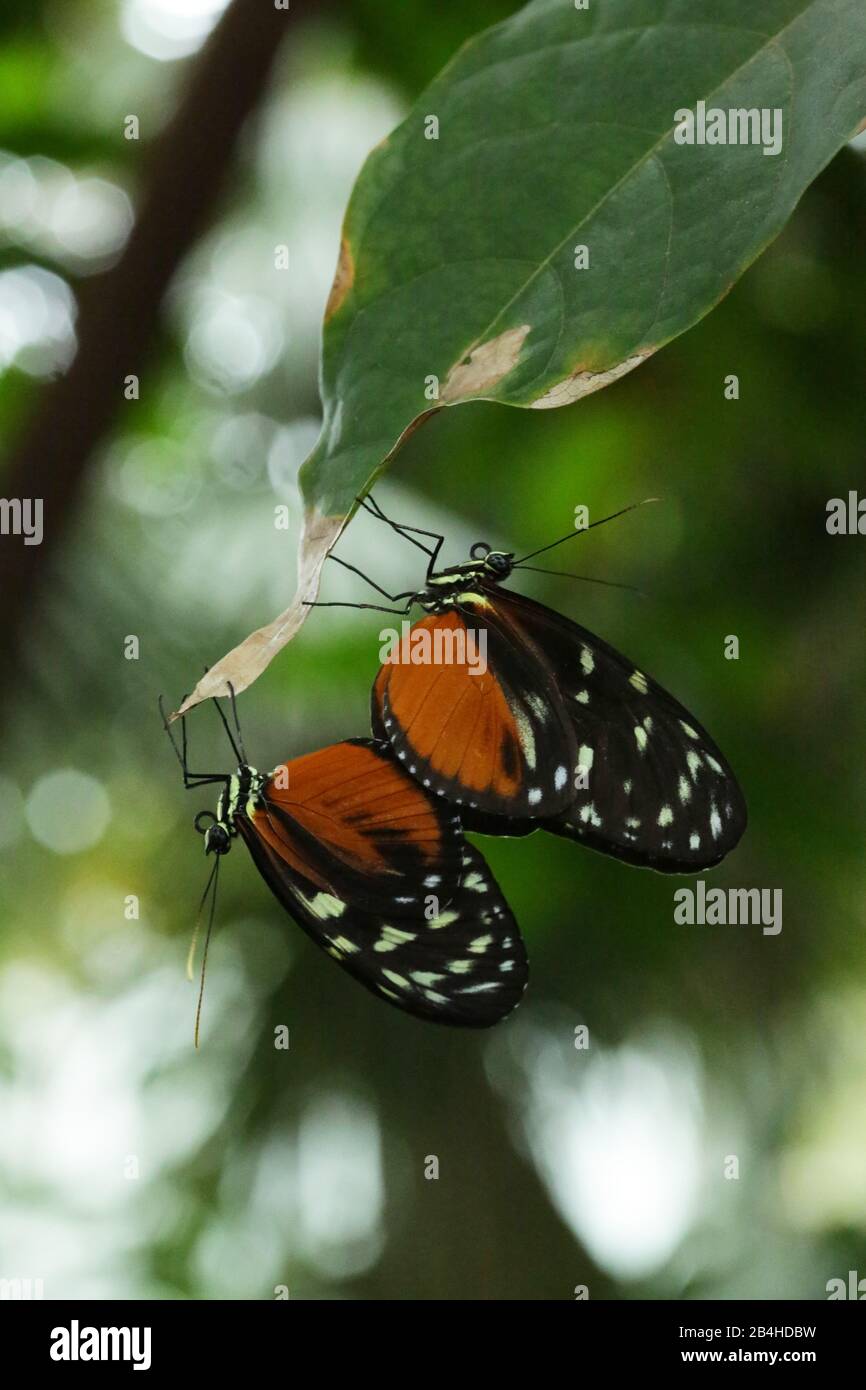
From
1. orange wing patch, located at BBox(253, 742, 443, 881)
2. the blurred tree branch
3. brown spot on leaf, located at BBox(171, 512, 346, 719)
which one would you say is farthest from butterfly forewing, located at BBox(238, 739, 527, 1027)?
the blurred tree branch

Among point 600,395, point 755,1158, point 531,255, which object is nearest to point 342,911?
point 531,255

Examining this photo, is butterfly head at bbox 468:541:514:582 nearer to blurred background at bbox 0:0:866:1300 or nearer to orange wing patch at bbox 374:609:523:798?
orange wing patch at bbox 374:609:523:798

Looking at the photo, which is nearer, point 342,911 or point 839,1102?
point 342,911

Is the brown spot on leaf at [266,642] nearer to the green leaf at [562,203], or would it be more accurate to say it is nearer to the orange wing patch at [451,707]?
the green leaf at [562,203]

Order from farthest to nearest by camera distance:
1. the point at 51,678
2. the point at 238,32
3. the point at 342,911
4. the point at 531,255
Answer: the point at 51,678, the point at 238,32, the point at 342,911, the point at 531,255

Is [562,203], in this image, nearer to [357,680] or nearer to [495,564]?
[495,564]

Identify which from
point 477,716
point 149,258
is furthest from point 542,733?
point 149,258

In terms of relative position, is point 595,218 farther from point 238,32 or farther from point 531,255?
point 238,32

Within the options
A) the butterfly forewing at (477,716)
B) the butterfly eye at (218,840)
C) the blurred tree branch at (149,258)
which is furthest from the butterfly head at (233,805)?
the blurred tree branch at (149,258)
